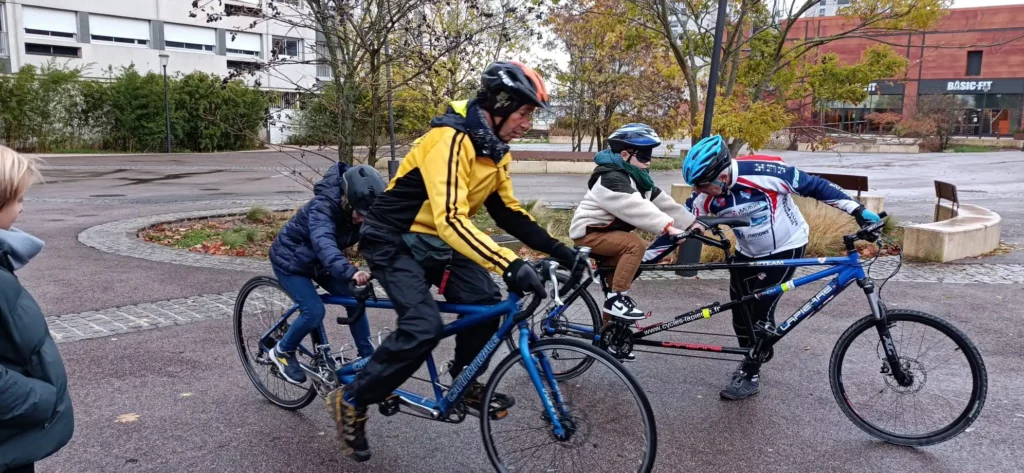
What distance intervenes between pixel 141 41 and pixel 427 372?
47.3 meters

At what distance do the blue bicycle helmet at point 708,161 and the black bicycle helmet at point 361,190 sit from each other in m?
1.84

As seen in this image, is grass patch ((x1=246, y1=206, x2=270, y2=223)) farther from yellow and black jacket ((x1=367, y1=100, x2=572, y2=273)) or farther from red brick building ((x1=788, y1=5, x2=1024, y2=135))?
red brick building ((x1=788, y1=5, x2=1024, y2=135))

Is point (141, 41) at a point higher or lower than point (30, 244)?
higher

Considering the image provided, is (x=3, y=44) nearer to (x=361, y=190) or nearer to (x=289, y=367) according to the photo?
(x=289, y=367)

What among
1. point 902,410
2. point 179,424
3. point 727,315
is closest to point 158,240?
Result: point 179,424

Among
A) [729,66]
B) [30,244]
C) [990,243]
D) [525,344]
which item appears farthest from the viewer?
[729,66]

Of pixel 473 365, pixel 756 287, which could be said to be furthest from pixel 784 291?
pixel 473 365

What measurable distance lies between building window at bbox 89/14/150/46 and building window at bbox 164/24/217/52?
1.29 metres

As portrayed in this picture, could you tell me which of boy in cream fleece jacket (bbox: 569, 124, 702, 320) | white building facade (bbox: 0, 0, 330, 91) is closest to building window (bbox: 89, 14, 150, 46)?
white building facade (bbox: 0, 0, 330, 91)

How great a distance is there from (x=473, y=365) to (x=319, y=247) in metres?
0.99

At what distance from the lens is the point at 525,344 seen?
10.5 ft

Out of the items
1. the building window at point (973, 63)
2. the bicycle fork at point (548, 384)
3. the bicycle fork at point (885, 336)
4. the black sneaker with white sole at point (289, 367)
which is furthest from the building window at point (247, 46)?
the building window at point (973, 63)

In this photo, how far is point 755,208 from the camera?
4629 millimetres

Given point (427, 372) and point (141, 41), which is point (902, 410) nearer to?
point (427, 372)
